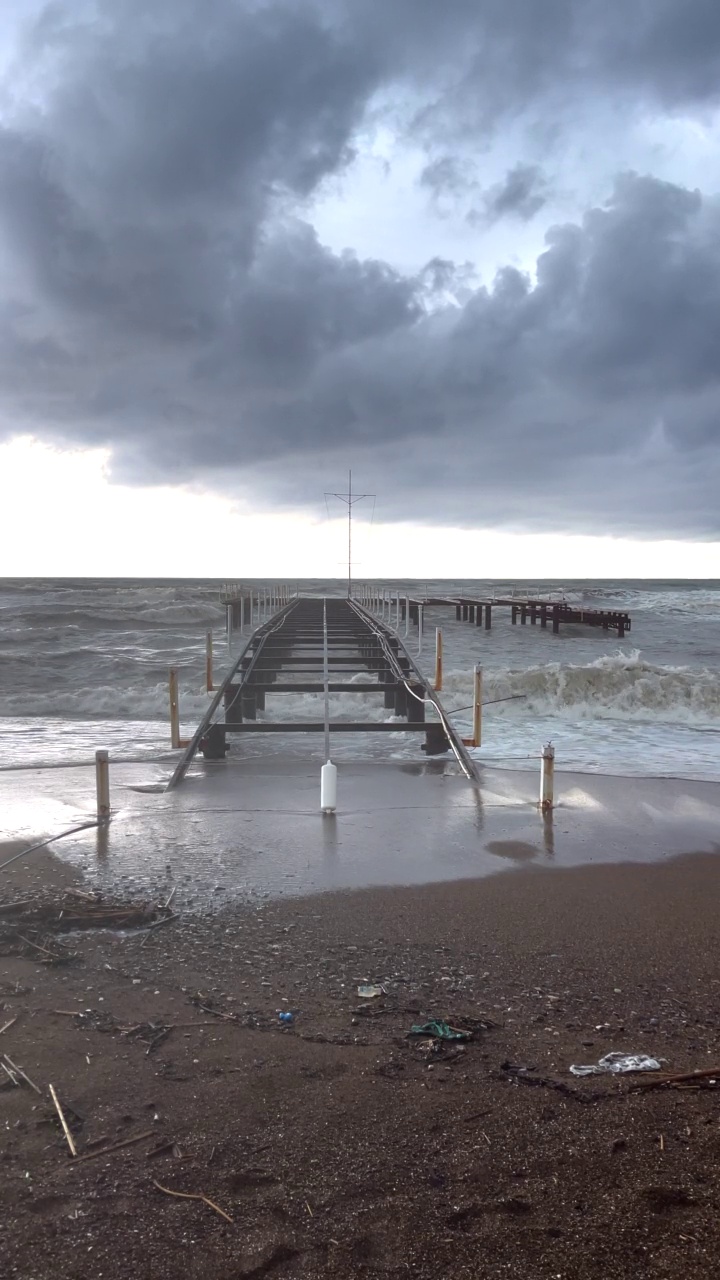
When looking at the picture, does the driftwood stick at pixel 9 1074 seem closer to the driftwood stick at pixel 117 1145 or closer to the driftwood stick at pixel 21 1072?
the driftwood stick at pixel 21 1072

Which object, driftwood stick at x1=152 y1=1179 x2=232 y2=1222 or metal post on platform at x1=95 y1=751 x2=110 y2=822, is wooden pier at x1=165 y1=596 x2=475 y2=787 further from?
driftwood stick at x1=152 y1=1179 x2=232 y2=1222

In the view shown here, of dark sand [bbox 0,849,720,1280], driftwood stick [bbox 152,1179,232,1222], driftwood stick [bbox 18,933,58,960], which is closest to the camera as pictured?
dark sand [bbox 0,849,720,1280]

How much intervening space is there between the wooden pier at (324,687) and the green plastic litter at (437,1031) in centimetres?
655

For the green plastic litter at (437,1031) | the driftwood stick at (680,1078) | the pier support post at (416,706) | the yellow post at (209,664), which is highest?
the yellow post at (209,664)

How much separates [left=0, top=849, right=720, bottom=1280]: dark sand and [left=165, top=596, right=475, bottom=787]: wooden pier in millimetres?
5523

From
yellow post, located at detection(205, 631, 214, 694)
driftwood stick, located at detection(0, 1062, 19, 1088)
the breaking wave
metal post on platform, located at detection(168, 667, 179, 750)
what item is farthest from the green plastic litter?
the breaking wave

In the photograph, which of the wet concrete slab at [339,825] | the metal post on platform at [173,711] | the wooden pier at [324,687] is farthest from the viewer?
the metal post on platform at [173,711]

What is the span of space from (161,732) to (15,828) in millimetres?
8095

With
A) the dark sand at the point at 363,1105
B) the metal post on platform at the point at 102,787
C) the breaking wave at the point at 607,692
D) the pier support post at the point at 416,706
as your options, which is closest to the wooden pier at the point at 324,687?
the pier support post at the point at 416,706

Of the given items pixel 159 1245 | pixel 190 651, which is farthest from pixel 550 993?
pixel 190 651

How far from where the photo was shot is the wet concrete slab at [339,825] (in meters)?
7.30

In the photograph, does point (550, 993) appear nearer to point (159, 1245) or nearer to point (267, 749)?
point (159, 1245)

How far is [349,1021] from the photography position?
4.58m

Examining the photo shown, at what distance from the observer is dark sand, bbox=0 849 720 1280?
294 centimetres
